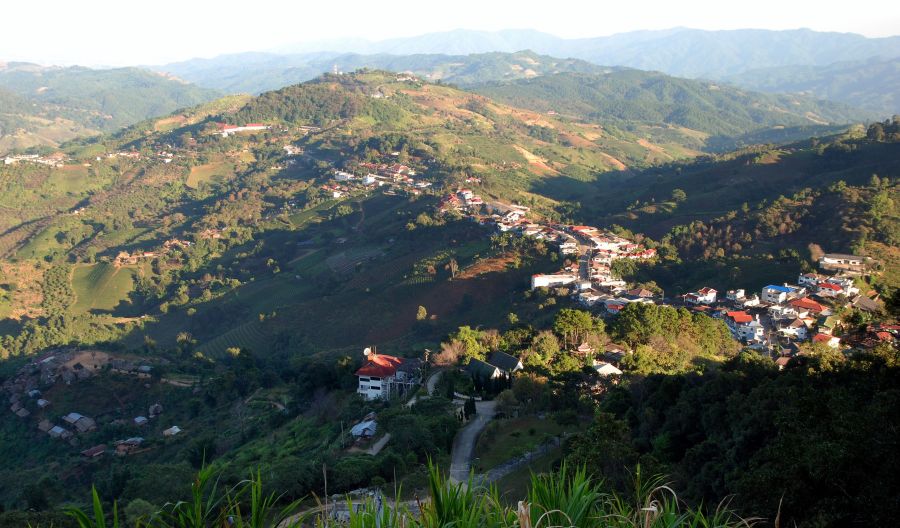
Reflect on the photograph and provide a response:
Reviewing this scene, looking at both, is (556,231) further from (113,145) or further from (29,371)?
(113,145)

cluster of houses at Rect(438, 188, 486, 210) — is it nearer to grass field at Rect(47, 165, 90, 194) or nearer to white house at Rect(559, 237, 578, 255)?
white house at Rect(559, 237, 578, 255)

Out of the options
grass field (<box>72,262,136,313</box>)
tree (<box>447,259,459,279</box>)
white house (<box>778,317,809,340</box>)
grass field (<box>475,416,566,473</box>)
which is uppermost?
grass field (<box>475,416,566,473</box>)

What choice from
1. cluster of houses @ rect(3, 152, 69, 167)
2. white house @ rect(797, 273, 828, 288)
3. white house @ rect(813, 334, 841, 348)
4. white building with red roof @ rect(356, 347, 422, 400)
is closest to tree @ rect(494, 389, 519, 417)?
white building with red roof @ rect(356, 347, 422, 400)

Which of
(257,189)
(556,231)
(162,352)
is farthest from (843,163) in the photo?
(257,189)

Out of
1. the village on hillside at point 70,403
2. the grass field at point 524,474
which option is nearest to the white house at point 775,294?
the grass field at point 524,474

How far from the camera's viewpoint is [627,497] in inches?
302

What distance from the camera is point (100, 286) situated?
46.7m

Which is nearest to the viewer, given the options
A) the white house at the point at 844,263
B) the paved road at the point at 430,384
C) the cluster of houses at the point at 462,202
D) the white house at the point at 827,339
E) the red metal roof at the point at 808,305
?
the paved road at the point at 430,384

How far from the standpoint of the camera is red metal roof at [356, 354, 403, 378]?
21.2m

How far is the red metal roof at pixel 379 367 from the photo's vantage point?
2116cm

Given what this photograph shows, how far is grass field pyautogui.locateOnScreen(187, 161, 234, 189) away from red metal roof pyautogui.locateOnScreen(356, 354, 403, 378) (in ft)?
174

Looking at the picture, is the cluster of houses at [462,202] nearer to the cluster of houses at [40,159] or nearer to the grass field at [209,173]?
the grass field at [209,173]

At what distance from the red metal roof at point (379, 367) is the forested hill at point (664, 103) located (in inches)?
3995

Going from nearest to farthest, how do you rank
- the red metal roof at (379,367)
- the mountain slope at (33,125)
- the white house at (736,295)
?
the red metal roof at (379,367) → the white house at (736,295) → the mountain slope at (33,125)
